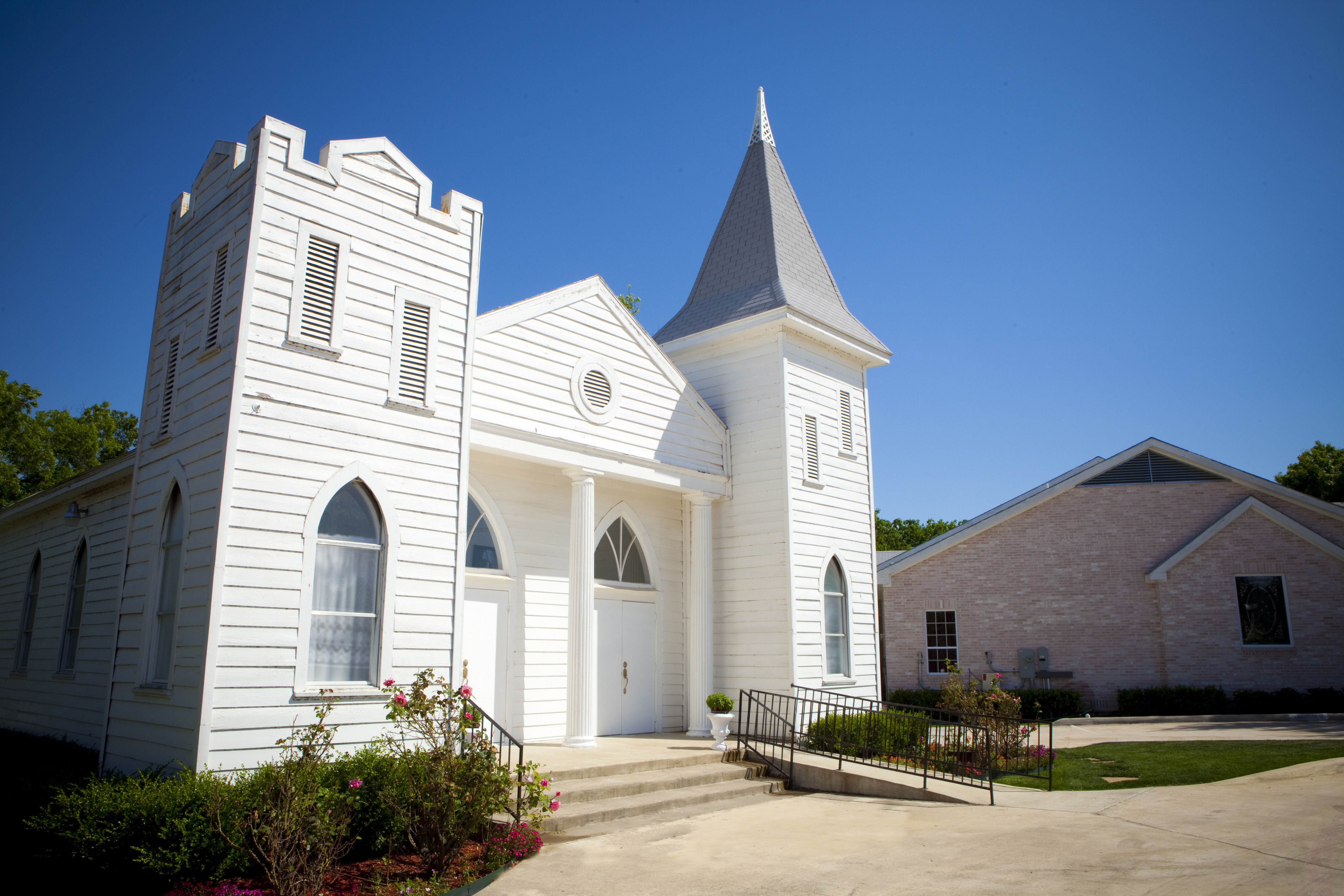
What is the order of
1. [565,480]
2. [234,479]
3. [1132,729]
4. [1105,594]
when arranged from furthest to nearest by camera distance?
[1105,594] → [1132,729] → [565,480] → [234,479]

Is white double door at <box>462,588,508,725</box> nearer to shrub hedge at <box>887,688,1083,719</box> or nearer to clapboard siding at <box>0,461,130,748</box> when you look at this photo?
clapboard siding at <box>0,461,130,748</box>

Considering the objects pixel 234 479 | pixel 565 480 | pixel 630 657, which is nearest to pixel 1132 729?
pixel 630 657

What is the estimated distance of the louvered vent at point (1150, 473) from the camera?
23047 millimetres

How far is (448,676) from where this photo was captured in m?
9.12

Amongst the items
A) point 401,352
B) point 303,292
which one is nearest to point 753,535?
point 401,352

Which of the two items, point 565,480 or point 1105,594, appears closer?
point 565,480

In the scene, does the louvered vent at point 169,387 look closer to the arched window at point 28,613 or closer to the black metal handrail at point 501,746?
the black metal handrail at point 501,746

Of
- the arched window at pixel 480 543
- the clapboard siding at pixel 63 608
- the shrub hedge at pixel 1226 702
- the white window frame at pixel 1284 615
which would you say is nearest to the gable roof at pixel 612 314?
the arched window at pixel 480 543

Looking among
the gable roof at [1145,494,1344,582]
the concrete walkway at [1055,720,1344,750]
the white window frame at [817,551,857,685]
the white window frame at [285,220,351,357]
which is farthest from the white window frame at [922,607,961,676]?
the white window frame at [285,220,351,357]

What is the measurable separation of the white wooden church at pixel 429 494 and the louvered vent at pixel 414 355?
0.08 ft

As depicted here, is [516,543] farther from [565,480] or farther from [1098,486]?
[1098,486]

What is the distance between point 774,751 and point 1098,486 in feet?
49.9

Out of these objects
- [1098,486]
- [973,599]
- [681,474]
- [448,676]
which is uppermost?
[1098,486]

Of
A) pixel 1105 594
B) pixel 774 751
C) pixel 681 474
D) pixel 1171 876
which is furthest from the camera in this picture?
pixel 1105 594
